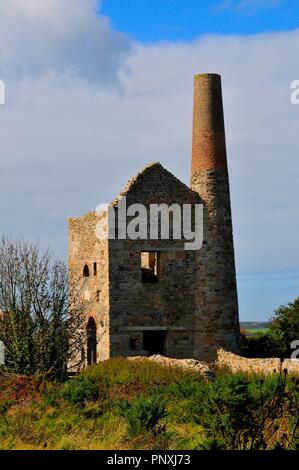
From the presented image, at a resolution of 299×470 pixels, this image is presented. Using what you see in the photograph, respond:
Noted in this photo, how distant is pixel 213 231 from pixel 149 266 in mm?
2934

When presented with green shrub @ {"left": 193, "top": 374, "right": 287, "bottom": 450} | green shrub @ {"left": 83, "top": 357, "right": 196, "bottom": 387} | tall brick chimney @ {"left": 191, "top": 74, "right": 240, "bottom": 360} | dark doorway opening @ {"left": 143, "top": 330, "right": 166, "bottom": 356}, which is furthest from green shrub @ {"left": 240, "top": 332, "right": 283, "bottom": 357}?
green shrub @ {"left": 193, "top": 374, "right": 287, "bottom": 450}

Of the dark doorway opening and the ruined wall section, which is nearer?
the ruined wall section

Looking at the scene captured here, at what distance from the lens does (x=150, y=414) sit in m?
13.7

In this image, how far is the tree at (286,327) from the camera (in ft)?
106

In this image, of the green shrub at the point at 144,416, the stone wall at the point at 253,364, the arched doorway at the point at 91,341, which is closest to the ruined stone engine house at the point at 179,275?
the arched doorway at the point at 91,341

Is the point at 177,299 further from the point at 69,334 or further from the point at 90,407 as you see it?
the point at 90,407

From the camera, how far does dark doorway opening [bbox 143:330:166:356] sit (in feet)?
90.1

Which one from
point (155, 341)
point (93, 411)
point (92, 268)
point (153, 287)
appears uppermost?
point (92, 268)

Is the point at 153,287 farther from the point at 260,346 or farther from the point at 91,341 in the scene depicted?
the point at 260,346

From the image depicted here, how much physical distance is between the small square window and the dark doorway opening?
5.94 feet
